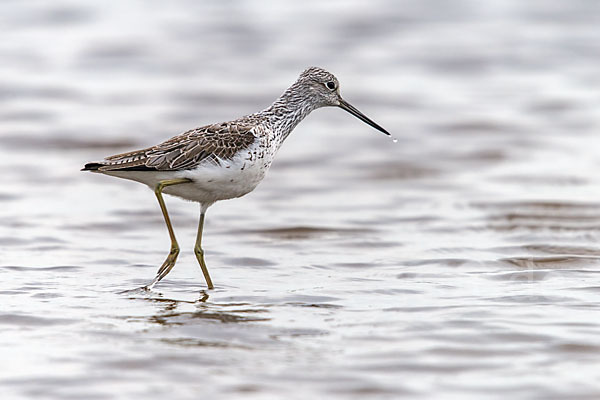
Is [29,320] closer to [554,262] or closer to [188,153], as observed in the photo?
[188,153]

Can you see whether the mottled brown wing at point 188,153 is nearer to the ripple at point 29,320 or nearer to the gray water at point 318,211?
the gray water at point 318,211

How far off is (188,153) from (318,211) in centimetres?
375

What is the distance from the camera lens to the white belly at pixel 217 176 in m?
7.61

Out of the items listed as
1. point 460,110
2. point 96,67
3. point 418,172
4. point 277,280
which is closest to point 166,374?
point 277,280

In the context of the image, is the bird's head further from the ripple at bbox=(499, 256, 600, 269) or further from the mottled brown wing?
the ripple at bbox=(499, 256, 600, 269)

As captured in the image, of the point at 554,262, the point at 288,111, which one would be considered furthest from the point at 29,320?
the point at 554,262

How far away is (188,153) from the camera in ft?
25.1

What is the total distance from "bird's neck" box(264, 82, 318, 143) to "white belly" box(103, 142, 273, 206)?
46 centimetres

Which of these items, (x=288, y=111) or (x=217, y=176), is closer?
(x=217, y=176)

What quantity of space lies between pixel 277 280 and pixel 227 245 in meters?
1.55

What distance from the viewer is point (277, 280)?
8414 mm

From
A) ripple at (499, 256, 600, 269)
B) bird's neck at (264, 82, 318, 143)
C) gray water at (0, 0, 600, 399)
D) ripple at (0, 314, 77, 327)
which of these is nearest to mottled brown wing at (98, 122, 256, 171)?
bird's neck at (264, 82, 318, 143)

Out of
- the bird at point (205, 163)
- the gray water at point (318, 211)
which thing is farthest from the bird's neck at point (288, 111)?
the gray water at point (318, 211)

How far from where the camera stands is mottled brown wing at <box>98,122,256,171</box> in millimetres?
7594
